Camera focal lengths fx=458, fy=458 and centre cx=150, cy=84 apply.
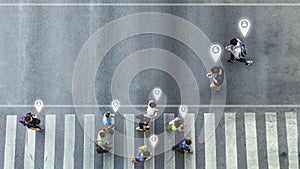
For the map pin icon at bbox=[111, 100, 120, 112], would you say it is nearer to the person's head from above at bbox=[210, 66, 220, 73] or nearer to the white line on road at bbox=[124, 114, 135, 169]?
the white line on road at bbox=[124, 114, 135, 169]

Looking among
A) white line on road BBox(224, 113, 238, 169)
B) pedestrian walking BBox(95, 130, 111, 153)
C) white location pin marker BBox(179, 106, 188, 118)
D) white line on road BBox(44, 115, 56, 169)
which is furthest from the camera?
white location pin marker BBox(179, 106, 188, 118)

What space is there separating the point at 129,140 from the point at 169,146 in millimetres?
2043

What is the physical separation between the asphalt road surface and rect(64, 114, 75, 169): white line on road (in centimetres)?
5

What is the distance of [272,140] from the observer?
22.9 meters

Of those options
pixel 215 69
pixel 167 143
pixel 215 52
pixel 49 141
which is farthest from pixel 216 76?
pixel 49 141

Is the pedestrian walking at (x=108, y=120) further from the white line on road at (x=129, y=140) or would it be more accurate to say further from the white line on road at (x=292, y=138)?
the white line on road at (x=292, y=138)

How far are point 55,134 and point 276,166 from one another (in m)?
11.1

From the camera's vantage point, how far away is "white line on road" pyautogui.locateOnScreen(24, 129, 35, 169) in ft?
74.8

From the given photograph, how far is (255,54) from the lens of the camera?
79.7ft

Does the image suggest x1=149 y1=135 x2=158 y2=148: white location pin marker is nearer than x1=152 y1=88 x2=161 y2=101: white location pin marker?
Yes

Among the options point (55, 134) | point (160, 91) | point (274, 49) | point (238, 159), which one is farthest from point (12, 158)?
point (274, 49)

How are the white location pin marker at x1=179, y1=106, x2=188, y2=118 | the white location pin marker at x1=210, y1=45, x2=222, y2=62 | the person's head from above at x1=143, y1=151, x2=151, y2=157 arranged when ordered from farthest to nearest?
the white location pin marker at x1=210, y1=45, x2=222, y2=62 < the white location pin marker at x1=179, y1=106, x2=188, y2=118 < the person's head from above at x1=143, y1=151, x2=151, y2=157

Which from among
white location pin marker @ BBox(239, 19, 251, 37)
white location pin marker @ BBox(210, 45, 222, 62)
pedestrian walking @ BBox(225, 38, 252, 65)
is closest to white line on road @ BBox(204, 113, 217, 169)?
white location pin marker @ BBox(210, 45, 222, 62)

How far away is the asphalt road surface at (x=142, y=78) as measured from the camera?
22.9 metres
